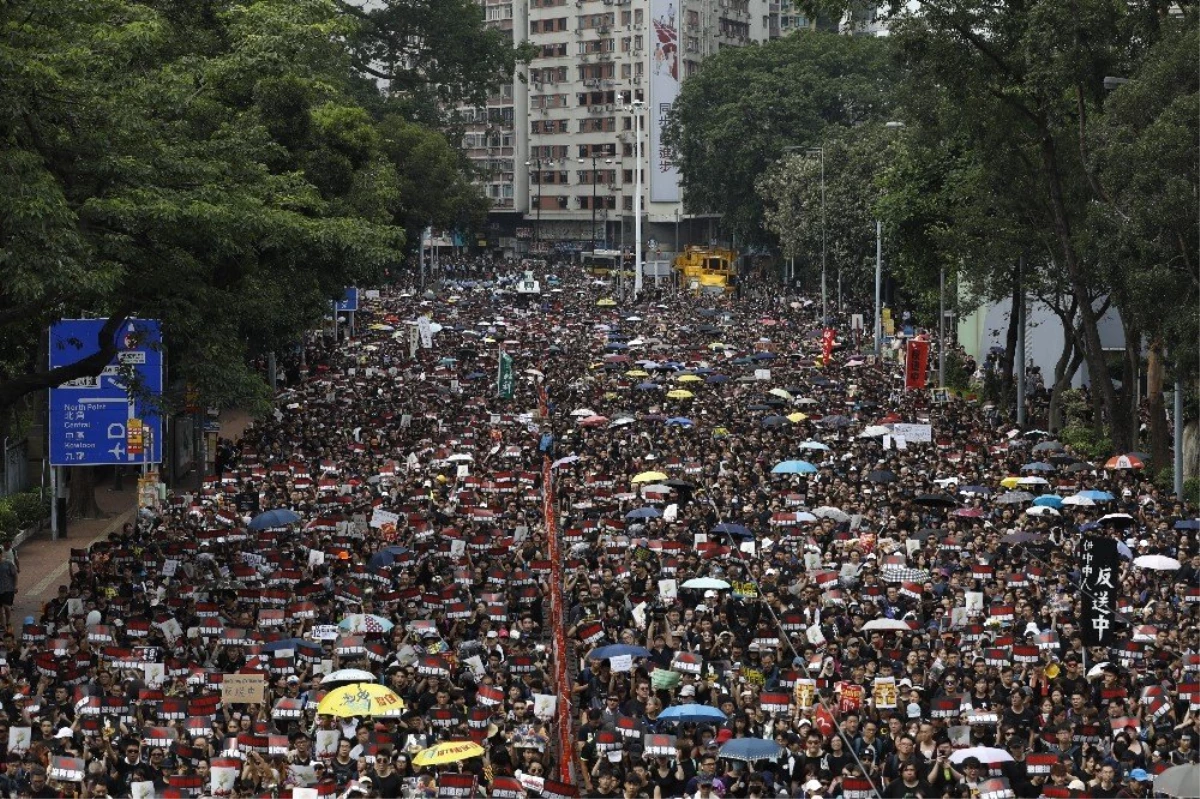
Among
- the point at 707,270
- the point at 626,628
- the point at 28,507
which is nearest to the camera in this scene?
the point at 626,628

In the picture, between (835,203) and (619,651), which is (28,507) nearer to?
(619,651)

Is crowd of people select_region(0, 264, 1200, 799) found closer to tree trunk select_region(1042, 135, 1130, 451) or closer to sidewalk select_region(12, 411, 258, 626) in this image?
tree trunk select_region(1042, 135, 1130, 451)

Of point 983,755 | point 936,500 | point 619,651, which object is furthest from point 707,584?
point 936,500

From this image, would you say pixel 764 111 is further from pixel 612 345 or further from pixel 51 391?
pixel 51 391

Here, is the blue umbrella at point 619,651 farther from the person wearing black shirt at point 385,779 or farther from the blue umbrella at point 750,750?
the person wearing black shirt at point 385,779

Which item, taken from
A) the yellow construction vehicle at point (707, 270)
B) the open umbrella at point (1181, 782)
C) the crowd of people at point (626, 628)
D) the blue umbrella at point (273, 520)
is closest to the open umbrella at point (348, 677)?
the crowd of people at point (626, 628)

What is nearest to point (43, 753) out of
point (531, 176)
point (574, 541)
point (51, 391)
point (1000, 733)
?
point (1000, 733)

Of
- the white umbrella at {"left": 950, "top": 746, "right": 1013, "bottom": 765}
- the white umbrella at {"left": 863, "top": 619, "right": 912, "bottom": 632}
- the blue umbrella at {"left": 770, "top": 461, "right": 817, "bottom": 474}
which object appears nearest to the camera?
the white umbrella at {"left": 950, "top": 746, "right": 1013, "bottom": 765}

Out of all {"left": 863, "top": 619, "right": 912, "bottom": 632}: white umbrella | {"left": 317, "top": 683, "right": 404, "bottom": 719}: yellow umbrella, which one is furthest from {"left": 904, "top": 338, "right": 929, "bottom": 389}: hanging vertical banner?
{"left": 317, "top": 683, "right": 404, "bottom": 719}: yellow umbrella

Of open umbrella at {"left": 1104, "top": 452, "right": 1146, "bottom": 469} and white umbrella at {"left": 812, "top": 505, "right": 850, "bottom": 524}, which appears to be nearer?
white umbrella at {"left": 812, "top": 505, "right": 850, "bottom": 524}
